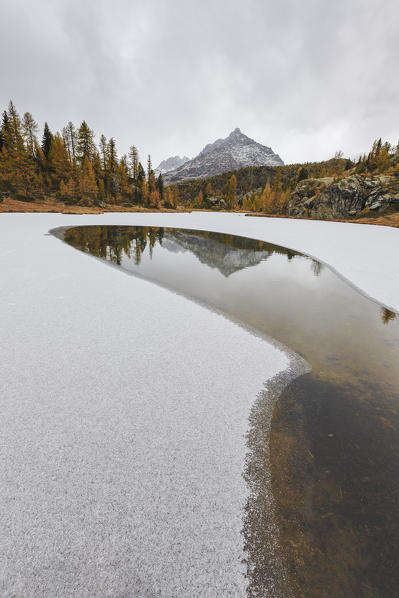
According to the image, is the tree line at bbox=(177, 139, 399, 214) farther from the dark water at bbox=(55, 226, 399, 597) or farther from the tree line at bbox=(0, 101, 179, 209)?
the dark water at bbox=(55, 226, 399, 597)

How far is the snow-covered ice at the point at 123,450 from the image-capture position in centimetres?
190

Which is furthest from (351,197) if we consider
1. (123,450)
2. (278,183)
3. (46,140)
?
(46,140)

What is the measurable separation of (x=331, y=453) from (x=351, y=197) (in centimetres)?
6515

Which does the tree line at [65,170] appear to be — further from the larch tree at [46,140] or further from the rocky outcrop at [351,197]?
the rocky outcrop at [351,197]

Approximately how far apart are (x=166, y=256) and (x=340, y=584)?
14.5 metres

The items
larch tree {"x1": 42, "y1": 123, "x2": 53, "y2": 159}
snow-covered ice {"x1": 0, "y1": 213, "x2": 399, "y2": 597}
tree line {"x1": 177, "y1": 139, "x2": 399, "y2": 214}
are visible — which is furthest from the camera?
tree line {"x1": 177, "y1": 139, "x2": 399, "y2": 214}

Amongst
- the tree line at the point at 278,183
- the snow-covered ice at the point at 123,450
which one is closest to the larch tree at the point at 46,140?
the tree line at the point at 278,183

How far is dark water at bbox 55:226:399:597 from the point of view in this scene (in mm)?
2068

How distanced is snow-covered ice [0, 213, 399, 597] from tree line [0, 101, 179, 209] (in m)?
58.6

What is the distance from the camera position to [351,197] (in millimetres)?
54062

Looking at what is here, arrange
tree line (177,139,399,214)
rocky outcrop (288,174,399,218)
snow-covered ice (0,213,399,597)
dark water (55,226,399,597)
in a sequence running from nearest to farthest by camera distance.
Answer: snow-covered ice (0,213,399,597)
dark water (55,226,399,597)
rocky outcrop (288,174,399,218)
tree line (177,139,399,214)

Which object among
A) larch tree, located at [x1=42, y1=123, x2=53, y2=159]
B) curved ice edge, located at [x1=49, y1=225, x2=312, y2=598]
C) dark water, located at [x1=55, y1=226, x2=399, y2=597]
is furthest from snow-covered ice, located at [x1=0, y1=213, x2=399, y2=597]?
larch tree, located at [x1=42, y1=123, x2=53, y2=159]

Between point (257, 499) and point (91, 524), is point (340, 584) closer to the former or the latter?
point (257, 499)

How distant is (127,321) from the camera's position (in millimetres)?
5984
